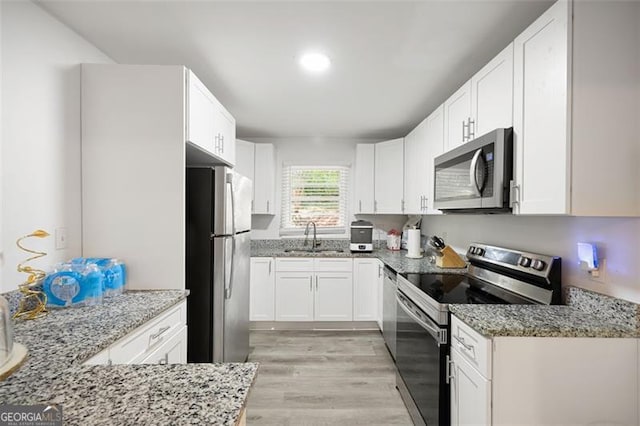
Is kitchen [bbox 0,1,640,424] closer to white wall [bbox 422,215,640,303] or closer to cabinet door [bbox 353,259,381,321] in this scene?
white wall [bbox 422,215,640,303]

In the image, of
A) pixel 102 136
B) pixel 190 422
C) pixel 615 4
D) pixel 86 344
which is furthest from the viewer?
pixel 102 136

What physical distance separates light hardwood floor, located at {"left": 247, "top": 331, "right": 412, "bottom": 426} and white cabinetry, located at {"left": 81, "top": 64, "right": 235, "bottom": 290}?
1167 mm

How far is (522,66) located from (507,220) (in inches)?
42.1

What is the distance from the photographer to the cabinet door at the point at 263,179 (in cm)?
393

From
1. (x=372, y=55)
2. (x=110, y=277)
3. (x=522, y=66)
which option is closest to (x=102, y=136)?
(x=110, y=277)

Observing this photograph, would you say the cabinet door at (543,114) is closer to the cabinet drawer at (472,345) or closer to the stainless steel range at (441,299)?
the stainless steel range at (441,299)

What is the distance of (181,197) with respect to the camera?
1847 millimetres

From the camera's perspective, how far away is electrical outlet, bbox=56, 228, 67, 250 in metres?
1.69

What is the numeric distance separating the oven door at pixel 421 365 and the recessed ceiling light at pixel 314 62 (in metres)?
1.70

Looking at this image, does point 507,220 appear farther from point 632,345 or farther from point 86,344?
point 86,344

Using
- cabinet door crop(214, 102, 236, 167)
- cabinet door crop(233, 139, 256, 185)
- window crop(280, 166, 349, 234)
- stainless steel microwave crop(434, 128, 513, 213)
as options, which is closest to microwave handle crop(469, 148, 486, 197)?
stainless steel microwave crop(434, 128, 513, 213)

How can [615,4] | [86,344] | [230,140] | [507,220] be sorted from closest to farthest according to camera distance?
[86,344], [615,4], [507,220], [230,140]

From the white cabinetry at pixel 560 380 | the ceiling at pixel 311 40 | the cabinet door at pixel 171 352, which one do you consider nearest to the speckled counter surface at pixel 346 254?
the white cabinetry at pixel 560 380

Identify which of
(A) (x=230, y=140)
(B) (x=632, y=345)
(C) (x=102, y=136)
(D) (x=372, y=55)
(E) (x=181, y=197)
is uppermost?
(D) (x=372, y=55)
